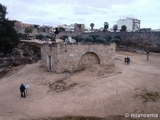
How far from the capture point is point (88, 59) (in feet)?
56.7

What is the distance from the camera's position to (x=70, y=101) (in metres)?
11.3

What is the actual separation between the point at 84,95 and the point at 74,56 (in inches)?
213

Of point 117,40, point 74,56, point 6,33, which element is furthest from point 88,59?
point 117,40

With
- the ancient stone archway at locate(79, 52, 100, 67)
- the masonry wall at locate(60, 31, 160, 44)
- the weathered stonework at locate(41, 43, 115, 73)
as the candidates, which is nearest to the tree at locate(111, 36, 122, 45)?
the masonry wall at locate(60, 31, 160, 44)

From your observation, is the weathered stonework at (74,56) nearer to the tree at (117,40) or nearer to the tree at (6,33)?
the tree at (6,33)

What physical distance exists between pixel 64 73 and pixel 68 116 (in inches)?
266

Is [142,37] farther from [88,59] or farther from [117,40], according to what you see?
[88,59]

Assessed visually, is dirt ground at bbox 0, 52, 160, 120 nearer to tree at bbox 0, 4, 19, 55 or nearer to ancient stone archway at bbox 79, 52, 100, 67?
ancient stone archway at bbox 79, 52, 100, 67

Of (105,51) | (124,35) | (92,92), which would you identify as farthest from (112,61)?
(124,35)

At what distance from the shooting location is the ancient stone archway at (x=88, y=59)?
56.0 ft

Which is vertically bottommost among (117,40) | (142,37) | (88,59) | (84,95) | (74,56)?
(84,95)

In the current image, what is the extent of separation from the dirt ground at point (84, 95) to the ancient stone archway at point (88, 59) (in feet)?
3.28

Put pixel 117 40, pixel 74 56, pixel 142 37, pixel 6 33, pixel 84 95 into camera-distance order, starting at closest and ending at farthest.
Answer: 1. pixel 84 95
2. pixel 74 56
3. pixel 6 33
4. pixel 142 37
5. pixel 117 40

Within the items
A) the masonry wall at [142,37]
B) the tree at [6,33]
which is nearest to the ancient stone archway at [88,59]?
the tree at [6,33]
